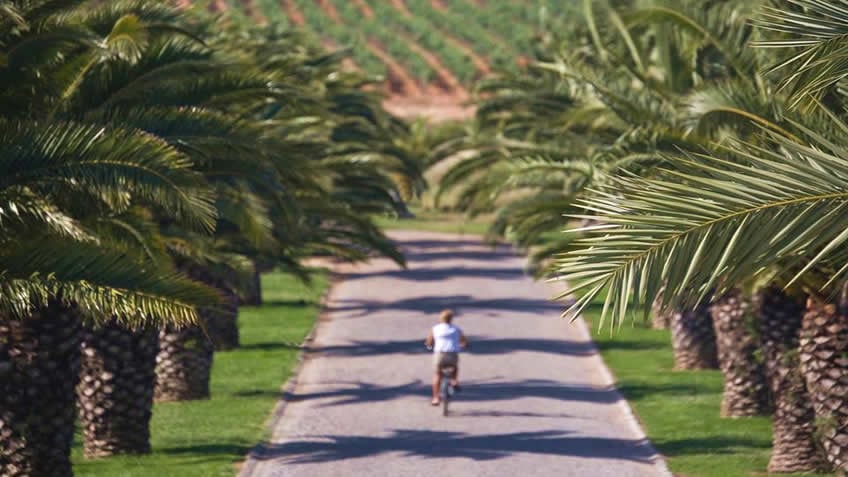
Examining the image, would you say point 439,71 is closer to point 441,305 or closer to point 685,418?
point 441,305

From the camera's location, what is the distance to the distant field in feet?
332

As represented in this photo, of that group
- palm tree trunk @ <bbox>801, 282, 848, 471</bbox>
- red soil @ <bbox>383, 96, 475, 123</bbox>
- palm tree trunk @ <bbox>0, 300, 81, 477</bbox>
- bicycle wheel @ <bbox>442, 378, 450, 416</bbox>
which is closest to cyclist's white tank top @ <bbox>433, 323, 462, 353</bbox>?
bicycle wheel @ <bbox>442, 378, 450, 416</bbox>

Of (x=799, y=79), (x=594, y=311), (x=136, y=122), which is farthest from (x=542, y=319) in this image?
(x=799, y=79)

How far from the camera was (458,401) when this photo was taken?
2203 cm

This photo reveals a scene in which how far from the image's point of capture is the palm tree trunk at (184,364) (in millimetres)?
21766

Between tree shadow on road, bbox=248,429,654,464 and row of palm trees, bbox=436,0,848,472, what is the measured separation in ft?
6.97

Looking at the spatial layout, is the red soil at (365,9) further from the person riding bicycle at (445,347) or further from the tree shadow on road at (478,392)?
the person riding bicycle at (445,347)

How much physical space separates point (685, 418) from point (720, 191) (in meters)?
13.0

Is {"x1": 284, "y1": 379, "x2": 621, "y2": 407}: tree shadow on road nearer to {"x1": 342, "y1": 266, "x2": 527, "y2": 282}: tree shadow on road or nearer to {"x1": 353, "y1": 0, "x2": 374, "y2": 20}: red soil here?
{"x1": 342, "y1": 266, "x2": 527, "y2": 282}: tree shadow on road

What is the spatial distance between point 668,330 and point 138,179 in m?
19.7

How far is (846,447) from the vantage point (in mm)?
14789

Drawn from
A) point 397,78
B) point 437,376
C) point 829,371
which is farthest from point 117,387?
point 397,78

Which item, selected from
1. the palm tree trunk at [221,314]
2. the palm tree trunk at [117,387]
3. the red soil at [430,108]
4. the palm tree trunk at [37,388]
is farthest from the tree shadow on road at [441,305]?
the red soil at [430,108]

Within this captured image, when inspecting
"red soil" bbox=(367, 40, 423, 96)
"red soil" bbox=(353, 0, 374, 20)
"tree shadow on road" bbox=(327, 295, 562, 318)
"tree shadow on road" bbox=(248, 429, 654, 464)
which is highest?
"red soil" bbox=(353, 0, 374, 20)
